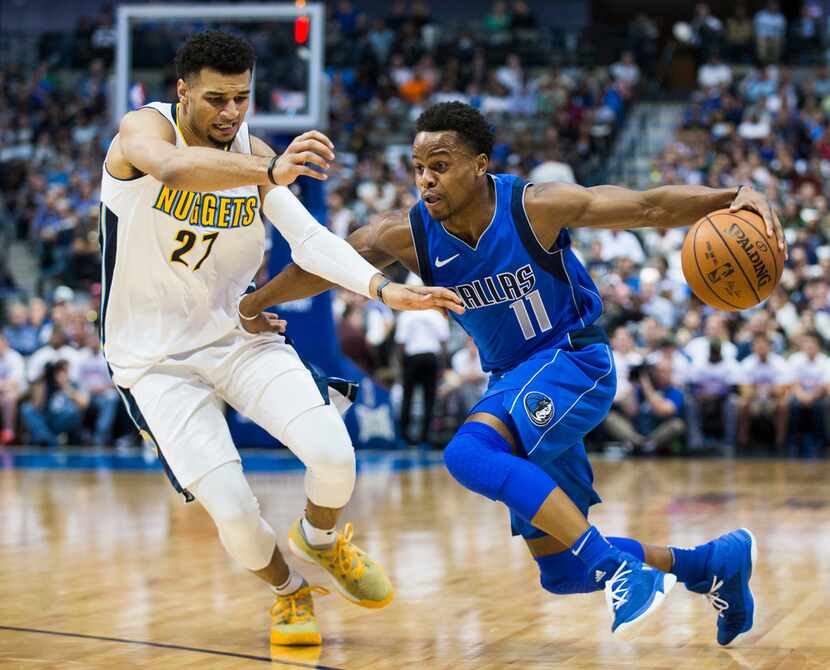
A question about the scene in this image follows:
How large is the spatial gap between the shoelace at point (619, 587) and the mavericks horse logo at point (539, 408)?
58cm

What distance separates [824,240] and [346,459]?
38.8 feet

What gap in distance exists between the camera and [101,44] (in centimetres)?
2145

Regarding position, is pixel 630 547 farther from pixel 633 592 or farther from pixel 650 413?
pixel 650 413

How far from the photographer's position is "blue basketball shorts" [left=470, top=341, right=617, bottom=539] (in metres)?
4.46

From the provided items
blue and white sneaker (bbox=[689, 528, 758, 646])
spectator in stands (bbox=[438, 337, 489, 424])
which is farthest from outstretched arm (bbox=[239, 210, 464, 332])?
spectator in stands (bbox=[438, 337, 489, 424])

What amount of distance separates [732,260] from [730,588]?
1147 millimetres

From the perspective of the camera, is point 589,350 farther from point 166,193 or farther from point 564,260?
point 166,193

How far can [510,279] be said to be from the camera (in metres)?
4.63

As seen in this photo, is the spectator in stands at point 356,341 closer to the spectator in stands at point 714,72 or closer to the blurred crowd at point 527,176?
the blurred crowd at point 527,176

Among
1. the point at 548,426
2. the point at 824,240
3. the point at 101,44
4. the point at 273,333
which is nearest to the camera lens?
the point at 548,426

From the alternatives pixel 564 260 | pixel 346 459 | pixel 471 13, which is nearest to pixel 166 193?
pixel 346 459

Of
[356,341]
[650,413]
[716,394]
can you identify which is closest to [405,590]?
[650,413]

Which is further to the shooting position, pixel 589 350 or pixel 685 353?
pixel 685 353

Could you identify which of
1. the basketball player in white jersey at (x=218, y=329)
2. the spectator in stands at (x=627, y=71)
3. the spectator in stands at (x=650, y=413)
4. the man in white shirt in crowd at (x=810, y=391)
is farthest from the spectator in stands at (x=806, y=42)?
the basketball player in white jersey at (x=218, y=329)
